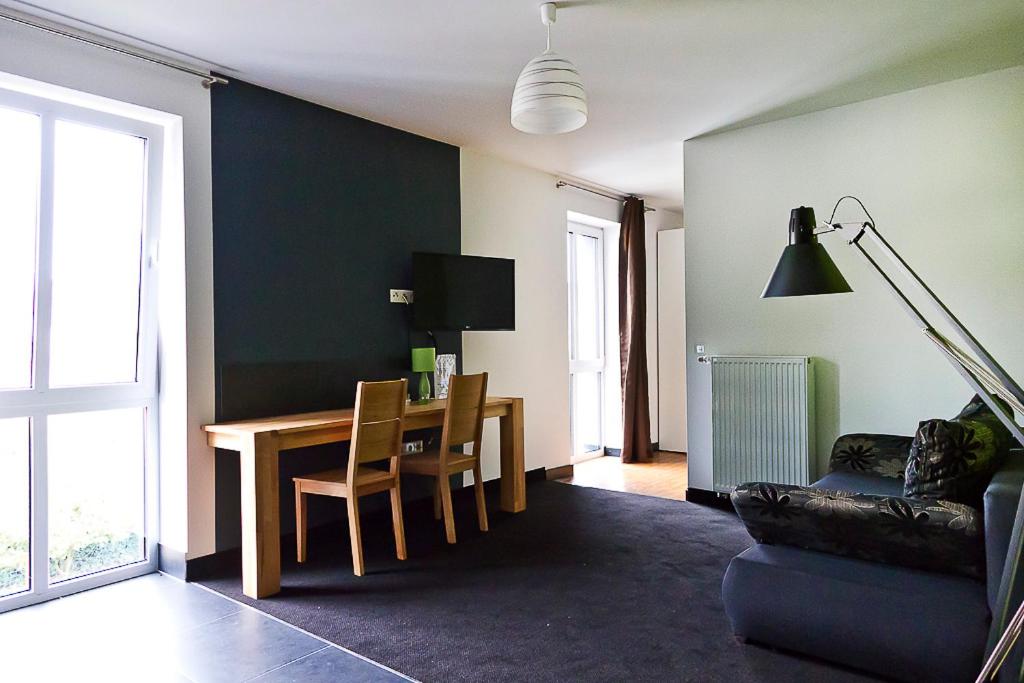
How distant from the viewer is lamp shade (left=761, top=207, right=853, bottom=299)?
6.34 feet

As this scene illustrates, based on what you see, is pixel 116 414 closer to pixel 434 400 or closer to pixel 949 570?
pixel 434 400

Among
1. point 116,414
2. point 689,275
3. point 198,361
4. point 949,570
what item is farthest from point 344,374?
point 949,570

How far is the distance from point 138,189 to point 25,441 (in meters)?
1.31

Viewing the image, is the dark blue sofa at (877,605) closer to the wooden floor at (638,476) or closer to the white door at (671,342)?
the wooden floor at (638,476)

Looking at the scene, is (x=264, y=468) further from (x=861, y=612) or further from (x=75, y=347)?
(x=861, y=612)

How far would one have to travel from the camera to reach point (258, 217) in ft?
12.4

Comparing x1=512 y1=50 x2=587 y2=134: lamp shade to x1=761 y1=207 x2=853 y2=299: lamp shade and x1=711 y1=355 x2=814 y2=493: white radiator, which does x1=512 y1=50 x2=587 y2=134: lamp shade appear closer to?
x1=761 y1=207 x2=853 y2=299: lamp shade

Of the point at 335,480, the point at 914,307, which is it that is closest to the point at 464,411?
the point at 335,480

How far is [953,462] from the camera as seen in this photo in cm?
225

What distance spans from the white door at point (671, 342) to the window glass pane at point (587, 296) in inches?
26.0

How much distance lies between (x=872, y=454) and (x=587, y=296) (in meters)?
3.57

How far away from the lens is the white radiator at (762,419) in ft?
13.8

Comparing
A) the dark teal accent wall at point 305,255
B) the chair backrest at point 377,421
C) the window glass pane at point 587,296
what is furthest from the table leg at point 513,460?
the window glass pane at point 587,296

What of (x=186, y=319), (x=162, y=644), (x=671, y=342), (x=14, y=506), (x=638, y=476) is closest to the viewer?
(x=162, y=644)
